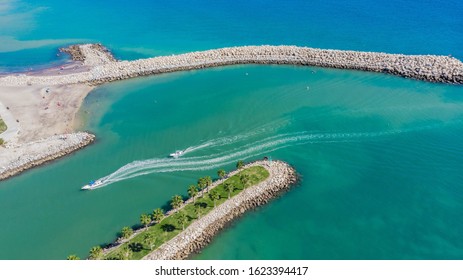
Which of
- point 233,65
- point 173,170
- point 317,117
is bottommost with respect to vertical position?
point 173,170

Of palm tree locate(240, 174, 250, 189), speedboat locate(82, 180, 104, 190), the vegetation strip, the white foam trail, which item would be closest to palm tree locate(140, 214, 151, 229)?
the vegetation strip

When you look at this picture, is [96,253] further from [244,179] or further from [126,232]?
[244,179]

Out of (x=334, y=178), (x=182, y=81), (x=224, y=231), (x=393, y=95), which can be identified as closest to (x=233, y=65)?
(x=182, y=81)

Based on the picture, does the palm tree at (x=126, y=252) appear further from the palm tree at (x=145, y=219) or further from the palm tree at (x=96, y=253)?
the palm tree at (x=145, y=219)

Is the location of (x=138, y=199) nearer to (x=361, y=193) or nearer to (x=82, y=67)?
(x=361, y=193)

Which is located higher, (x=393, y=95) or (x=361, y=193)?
(x=393, y=95)

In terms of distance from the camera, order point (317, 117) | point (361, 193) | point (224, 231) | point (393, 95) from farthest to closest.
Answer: point (393, 95), point (317, 117), point (361, 193), point (224, 231)

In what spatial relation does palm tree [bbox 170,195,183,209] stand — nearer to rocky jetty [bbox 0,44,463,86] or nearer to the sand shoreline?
the sand shoreline

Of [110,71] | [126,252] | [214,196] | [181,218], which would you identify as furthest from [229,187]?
[110,71]
